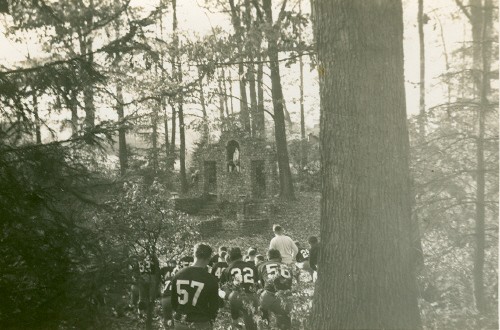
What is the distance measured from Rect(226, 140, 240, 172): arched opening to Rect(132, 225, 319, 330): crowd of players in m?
17.0

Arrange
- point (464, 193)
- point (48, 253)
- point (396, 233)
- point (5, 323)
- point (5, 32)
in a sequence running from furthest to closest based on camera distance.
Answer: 1. point (464, 193)
2. point (5, 32)
3. point (48, 253)
4. point (5, 323)
5. point (396, 233)

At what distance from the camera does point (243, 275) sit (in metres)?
8.20

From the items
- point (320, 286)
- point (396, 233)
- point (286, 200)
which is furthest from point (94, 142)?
point (286, 200)

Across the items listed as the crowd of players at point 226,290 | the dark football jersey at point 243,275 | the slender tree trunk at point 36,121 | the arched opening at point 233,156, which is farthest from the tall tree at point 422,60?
the arched opening at point 233,156

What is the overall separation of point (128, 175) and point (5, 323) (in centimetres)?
270

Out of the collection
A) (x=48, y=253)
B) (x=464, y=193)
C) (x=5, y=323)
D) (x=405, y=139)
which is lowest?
(x=5, y=323)

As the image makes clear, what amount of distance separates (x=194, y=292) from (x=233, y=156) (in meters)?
21.7

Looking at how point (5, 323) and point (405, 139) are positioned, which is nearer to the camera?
point (405, 139)

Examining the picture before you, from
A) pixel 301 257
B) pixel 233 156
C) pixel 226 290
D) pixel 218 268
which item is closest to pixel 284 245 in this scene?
pixel 301 257

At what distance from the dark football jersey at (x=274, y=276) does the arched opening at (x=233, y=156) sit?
1847cm

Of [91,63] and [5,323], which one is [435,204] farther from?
[5,323]

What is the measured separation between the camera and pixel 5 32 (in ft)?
22.5

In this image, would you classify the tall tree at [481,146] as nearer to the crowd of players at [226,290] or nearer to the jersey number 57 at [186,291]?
the crowd of players at [226,290]

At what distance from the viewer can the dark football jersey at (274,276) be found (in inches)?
306
